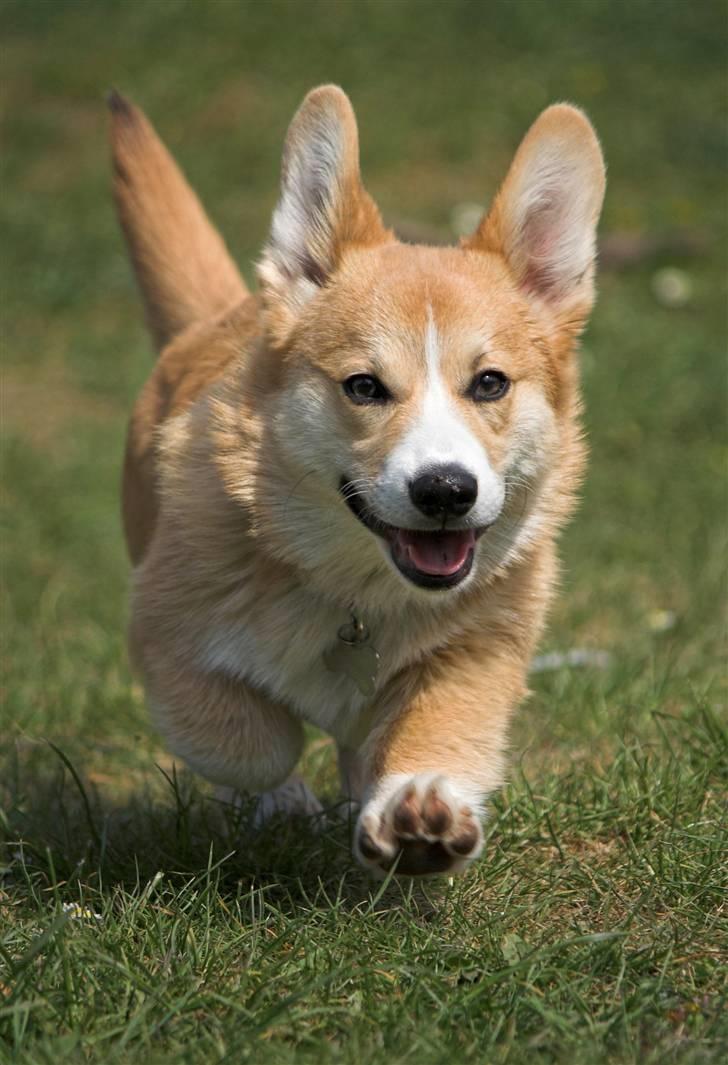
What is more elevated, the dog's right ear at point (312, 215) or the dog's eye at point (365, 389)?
the dog's right ear at point (312, 215)

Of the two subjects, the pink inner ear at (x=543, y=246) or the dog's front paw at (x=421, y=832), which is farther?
the pink inner ear at (x=543, y=246)

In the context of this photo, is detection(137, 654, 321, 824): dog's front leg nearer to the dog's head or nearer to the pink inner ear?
the dog's head

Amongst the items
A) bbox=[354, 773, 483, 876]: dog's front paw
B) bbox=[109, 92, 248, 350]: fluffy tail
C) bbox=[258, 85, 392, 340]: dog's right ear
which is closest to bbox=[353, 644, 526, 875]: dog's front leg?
bbox=[354, 773, 483, 876]: dog's front paw

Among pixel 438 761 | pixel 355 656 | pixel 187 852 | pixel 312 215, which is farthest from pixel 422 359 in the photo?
pixel 187 852

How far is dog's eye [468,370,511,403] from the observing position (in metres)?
3.42

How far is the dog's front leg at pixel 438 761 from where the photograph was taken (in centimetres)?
301

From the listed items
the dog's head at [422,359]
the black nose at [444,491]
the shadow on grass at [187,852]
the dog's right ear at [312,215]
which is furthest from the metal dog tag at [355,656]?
the dog's right ear at [312,215]

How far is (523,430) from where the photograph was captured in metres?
3.51

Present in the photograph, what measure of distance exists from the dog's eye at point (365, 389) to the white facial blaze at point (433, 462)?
0.13 metres

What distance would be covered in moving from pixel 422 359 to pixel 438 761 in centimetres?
94

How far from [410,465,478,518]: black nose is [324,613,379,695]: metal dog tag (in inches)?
19.9

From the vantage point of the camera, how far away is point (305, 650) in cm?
351

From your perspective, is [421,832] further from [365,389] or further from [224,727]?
[365,389]

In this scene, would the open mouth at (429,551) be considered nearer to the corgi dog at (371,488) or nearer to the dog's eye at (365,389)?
the corgi dog at (371,488)
